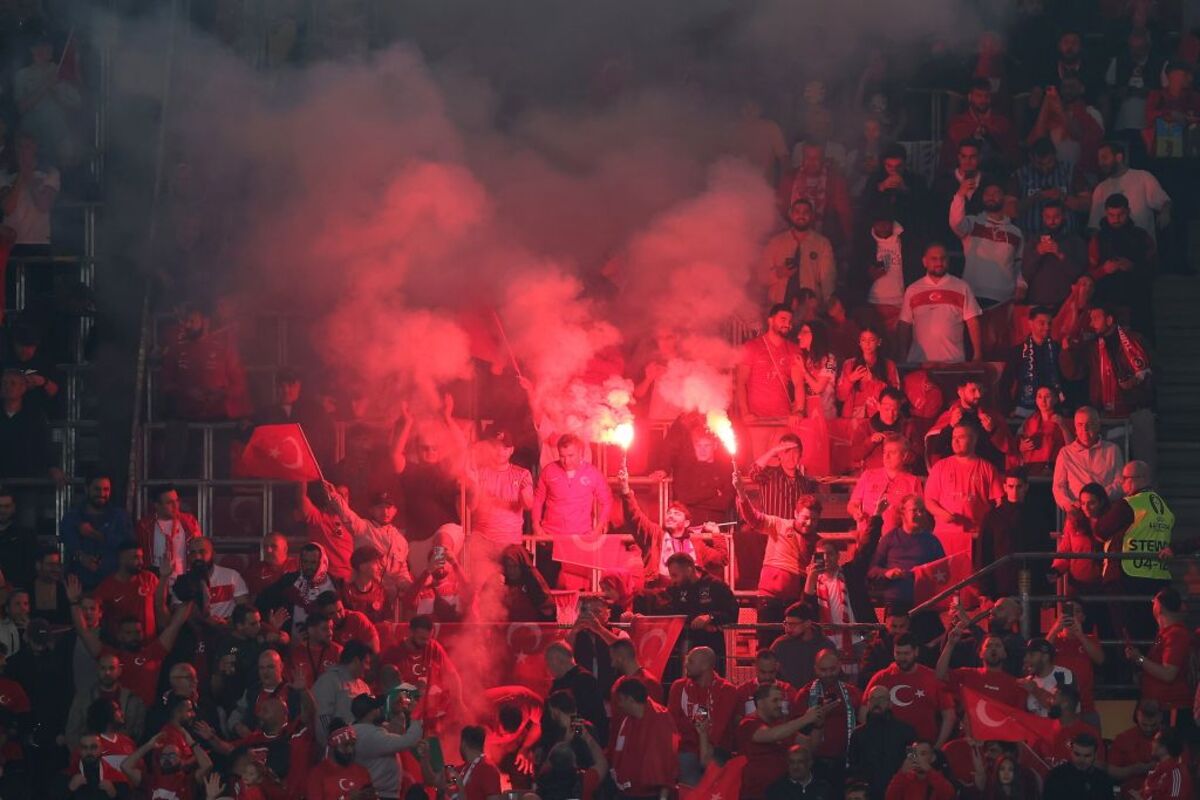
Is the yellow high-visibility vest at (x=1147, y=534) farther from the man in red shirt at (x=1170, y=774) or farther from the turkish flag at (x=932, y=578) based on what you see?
the man in red shirt at (x=1170, y=774)

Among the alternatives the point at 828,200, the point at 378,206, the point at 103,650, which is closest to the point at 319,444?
the point at 378,206

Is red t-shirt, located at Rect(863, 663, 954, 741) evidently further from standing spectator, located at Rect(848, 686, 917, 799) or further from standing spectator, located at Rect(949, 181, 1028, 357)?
standing spectator, located at Rect(949, 181, 1028, 357)

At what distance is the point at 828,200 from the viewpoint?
52.1 ft

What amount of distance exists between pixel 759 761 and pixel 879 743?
58 cm

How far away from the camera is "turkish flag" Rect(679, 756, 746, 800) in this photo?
37.8 feet

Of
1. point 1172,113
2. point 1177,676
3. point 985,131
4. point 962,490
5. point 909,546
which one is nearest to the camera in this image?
point 1177,676

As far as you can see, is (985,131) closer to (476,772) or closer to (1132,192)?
(1132,192)

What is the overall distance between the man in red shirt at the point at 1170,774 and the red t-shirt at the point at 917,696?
101cm

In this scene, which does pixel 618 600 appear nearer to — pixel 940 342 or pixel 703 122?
pixel 940 342

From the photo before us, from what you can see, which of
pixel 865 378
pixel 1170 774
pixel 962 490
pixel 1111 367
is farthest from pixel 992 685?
pixel 1111 367

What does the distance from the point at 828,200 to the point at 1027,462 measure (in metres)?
2.53

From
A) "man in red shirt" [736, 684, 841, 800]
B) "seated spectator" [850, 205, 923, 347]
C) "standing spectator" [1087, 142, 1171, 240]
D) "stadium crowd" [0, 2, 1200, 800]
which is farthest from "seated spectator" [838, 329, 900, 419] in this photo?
"man in red shirt" [736, 684, 841, 800]

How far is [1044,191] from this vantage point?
51.3ft

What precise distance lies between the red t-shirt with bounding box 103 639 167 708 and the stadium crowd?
16 millimetres
